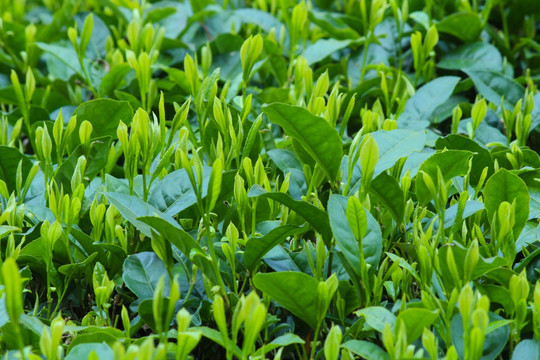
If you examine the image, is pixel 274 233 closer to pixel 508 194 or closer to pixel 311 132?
pixel 311 132

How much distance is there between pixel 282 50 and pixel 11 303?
64.7 inches

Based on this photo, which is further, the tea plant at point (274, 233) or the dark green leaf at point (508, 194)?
the dark green leaf at point (508, 194)

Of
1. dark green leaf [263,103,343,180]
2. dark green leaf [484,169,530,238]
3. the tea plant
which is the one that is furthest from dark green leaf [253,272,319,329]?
dark green leaf [484,169,530,238]

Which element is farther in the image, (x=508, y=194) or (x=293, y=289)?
(x=508, y=194)

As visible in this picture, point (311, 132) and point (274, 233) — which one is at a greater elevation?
point (311, 132)

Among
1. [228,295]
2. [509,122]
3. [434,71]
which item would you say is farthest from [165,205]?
[434,71]

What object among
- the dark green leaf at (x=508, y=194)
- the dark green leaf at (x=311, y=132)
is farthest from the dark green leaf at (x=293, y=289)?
the dark green leaf at (x=508, y=194)

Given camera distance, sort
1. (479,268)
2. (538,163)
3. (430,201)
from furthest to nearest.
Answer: (538,163) → (430,201) → (479,268)

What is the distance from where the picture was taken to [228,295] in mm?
1248

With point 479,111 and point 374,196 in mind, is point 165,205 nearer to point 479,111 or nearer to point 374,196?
point 374,196

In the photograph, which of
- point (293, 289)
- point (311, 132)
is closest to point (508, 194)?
point (311, 132)

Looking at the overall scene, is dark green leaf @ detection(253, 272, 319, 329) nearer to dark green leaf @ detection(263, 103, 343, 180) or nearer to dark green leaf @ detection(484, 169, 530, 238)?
dark green leaf @ detection(263, 103, 343, 180)

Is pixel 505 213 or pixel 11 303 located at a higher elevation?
pixel 11 303

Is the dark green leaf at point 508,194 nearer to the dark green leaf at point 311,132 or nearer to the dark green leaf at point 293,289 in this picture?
the dark green leaf at point 311,132
